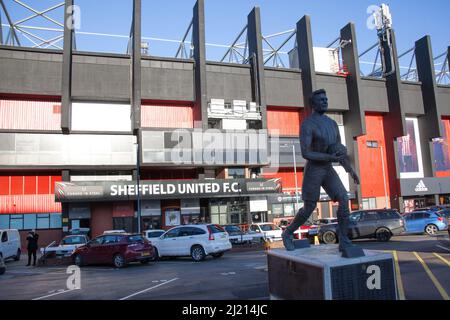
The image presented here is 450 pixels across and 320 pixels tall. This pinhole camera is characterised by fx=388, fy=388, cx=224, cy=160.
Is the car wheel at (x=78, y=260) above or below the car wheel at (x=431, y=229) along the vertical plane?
below

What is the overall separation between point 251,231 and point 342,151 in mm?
18823

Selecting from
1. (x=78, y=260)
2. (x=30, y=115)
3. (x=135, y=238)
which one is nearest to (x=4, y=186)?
(x=30, y=115)

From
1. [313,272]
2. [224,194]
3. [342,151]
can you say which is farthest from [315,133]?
[224,194]

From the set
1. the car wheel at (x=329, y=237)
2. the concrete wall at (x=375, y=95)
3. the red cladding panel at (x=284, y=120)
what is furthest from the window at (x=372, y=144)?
the car wheel at (x=329, y=237)

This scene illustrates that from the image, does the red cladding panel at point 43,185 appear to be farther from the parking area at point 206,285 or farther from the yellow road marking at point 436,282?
the yellow road marking at point 436,282

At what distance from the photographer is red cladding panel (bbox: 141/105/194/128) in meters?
38.3

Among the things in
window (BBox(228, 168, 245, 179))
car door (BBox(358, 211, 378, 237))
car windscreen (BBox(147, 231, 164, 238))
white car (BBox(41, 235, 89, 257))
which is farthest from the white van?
window (BBox(228, 168, 245, 179))

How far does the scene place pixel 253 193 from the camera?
36000 millimetres

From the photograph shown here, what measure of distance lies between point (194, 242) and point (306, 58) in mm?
30499

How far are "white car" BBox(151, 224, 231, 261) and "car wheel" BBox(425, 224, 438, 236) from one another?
42.0ft

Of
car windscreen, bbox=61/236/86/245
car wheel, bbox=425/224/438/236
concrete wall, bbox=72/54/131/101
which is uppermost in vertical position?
concrete wall, bbox=72/54/131/101

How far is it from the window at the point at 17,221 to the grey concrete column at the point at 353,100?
33.5 metres

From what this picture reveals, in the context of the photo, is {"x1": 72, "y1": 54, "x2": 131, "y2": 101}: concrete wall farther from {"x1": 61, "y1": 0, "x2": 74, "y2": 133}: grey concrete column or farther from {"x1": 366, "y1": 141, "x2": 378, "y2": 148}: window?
{"x1": 366, "y1": 141, "x2": 378, "y2": 148}: window

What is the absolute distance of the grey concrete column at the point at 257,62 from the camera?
39.4 metres
